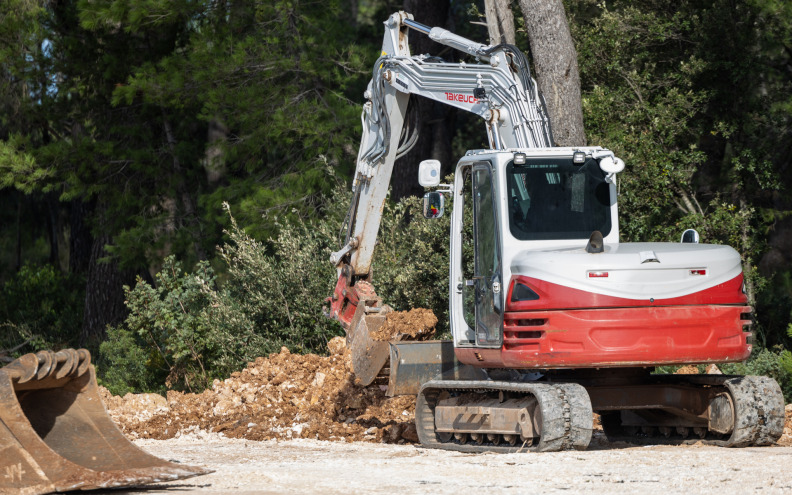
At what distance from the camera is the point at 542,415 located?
28.1 ft

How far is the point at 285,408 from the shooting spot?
12.0m

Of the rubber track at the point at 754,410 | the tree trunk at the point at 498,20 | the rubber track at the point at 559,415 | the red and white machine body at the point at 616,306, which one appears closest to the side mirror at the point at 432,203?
the red and white machine body at the point at 616,306

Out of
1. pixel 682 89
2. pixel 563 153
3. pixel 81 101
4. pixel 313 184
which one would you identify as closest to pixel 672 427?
pixel 563 153

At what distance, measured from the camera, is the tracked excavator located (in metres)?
8.57

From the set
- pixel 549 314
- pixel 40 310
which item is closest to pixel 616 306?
pixel 549 314

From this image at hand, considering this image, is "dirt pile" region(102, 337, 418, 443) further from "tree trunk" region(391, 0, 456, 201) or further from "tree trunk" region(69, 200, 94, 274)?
"tree trunk" region(69, 200, 94, 274)

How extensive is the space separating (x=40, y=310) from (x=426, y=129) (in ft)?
32.0

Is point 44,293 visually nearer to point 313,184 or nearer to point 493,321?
point 313,184

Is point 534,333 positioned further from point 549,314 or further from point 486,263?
point 486,263

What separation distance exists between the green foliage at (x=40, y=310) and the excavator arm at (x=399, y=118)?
506 inches

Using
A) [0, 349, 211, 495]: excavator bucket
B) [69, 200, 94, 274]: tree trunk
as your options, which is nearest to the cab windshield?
[0, 349, 211, 495]: excavator bucket

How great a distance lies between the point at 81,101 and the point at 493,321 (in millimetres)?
13637

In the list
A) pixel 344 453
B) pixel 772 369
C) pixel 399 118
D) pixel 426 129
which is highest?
pixel 426 129

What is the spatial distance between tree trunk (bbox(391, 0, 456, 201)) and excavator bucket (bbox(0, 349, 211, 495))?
40.9ft
